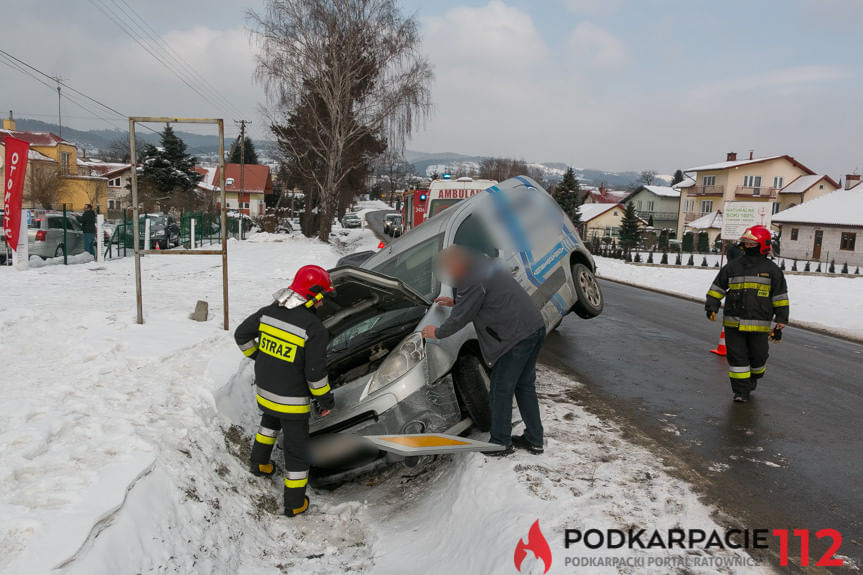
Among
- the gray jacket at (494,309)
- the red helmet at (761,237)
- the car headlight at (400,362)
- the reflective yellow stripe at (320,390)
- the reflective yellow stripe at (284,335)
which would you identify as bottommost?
the reflective yellow stripe at (320,390)

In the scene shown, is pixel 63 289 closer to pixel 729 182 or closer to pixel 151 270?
pixel 151 270

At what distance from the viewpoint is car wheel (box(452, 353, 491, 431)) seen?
4.59 m

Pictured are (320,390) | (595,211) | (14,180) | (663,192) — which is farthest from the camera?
(663,192)

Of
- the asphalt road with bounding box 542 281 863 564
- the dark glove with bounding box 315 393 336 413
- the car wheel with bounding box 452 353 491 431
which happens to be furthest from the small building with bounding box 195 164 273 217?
the dark glove with bounding box 315 393 336 413

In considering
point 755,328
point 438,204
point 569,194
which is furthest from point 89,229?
point 569,194

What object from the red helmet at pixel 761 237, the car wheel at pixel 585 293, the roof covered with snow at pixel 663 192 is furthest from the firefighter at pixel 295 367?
the roof covered with snow at pixel 663 192

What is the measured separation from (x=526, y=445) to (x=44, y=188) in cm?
3947

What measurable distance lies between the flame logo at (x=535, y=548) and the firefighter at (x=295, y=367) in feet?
5.22

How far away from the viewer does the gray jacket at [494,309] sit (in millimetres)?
4184

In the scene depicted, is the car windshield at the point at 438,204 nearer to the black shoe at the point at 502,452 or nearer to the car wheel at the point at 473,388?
the car wheel at the point at 473,388

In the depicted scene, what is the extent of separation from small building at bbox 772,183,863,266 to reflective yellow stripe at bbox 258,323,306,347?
46649 mm

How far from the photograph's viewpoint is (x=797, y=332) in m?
11.0

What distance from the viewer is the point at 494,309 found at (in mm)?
4234

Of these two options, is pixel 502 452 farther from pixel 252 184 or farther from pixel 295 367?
pixel 252 184
